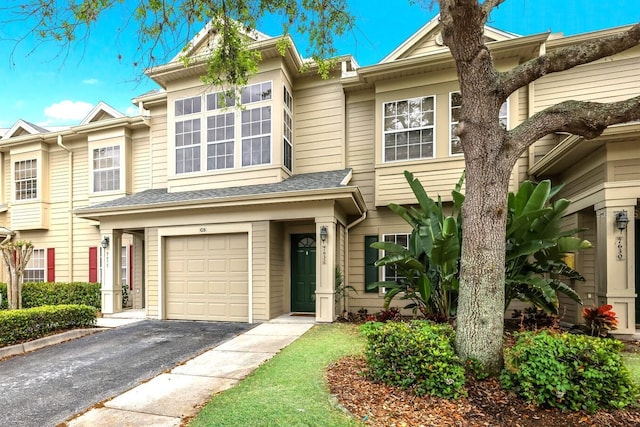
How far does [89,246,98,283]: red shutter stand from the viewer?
12195 mm

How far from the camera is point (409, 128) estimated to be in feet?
30.7

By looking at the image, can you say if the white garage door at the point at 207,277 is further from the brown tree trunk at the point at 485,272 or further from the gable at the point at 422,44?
the gable at the point at 422,44

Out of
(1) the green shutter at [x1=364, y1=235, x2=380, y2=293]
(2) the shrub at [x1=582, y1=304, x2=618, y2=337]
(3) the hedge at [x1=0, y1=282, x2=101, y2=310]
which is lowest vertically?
(3) the hedge at [x1=0, y1=282, x2=101, y2=310]

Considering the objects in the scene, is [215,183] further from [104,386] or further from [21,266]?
[104,386]

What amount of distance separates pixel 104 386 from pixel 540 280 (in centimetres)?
650

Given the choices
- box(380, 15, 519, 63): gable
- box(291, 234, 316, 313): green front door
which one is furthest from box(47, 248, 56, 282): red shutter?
box(380, 15, 519, 63): gable

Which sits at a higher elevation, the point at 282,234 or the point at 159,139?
the point at 159,139

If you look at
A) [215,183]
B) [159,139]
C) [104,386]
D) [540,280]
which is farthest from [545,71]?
[159,139]

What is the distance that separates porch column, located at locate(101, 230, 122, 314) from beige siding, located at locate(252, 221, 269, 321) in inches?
174

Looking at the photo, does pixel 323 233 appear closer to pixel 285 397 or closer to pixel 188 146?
pixel 285 397

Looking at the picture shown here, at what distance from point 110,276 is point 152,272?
1.51 metres

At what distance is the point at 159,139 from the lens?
11.6 metres

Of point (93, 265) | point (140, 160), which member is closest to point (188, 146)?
A: point (140, 160)

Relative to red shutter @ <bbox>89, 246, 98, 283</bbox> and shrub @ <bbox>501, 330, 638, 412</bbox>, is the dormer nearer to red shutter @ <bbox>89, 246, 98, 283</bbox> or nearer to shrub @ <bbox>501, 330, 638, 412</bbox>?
red shutter @ <bbox>89, 246, 98, 283</bbox>
